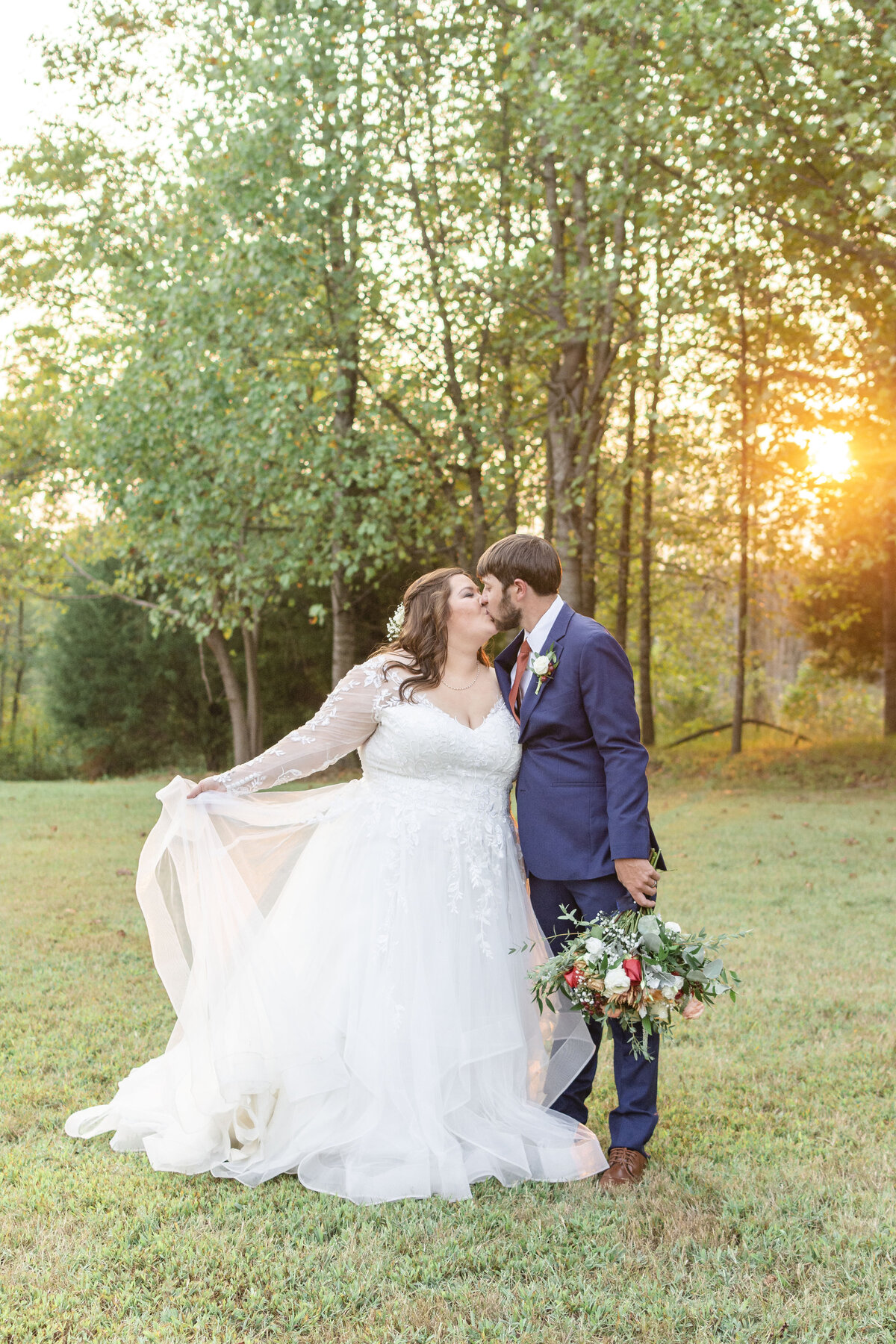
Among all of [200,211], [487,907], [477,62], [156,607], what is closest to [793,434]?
[477,62]

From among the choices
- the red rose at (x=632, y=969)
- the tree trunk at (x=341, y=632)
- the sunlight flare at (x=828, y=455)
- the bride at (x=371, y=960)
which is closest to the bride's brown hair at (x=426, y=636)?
the bride at (x=371, y=960)

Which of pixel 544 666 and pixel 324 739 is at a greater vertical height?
pixel 544 666

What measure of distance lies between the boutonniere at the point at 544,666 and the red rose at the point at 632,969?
105 centimetres

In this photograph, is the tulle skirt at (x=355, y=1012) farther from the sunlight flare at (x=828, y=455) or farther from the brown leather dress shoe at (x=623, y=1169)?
the sunlight flare at (x=828, y=455)

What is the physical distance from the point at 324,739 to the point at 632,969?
1.59 metres

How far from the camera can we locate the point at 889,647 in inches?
799

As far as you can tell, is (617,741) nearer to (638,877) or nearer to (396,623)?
(638,877)

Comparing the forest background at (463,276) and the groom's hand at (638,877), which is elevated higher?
the forest background at (463,276)

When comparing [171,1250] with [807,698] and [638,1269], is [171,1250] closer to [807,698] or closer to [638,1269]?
[638,1269]

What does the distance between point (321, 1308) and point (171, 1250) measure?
58 centimetres

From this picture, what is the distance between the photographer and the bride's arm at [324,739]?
4219 mm

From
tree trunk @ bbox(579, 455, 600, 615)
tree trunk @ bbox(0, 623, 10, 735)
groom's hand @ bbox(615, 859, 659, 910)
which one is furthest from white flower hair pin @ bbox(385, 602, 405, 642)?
tree trunk @ bbox(0, 623, 10, 735)

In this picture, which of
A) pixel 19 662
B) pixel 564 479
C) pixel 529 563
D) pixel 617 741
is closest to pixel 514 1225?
pixel 617 741

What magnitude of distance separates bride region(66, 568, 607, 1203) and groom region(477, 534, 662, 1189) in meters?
0.15
